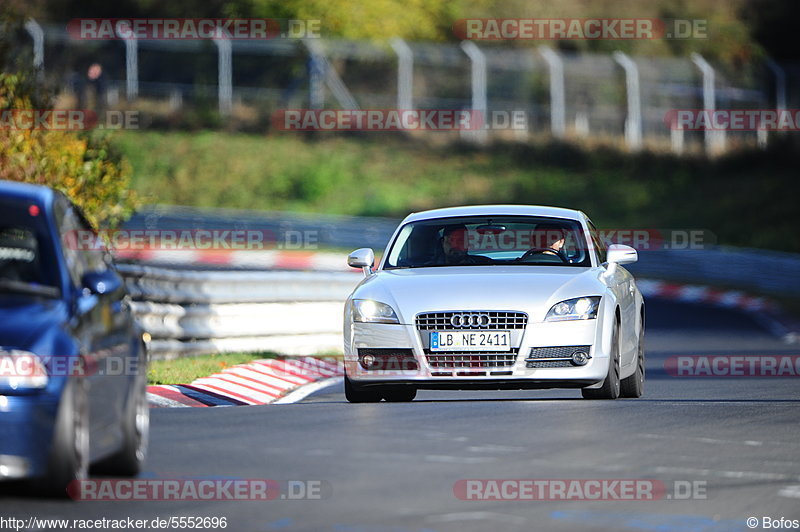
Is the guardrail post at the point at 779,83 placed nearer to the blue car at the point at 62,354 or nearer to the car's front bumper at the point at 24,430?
the blue car at the point at 62,354

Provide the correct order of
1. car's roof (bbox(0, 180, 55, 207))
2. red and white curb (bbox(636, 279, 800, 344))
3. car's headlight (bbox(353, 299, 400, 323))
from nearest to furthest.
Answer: car's roof (bbox(0, 180, 55, 207)), car's headlight (bbox(353, 299, 400, 323)), red and white curb (bbox(636, 279, 800, 344))

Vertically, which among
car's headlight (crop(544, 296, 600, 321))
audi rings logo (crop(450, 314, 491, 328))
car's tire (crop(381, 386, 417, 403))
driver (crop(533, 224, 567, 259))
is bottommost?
car's tire (crop(381, 386, 417, 403))

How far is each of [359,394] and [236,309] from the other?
6333mm

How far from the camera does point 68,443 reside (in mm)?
7828

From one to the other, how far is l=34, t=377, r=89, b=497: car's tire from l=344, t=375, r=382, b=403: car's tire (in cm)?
544

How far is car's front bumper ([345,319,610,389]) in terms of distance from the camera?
42.3 feet

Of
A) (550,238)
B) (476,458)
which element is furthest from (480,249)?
(476,458)

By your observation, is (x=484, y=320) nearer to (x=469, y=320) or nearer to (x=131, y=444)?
(x=469, y=320)

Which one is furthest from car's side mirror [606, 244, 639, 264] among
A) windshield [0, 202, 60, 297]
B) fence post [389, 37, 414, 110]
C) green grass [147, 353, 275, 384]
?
fence post [389, 37, 414, 110]

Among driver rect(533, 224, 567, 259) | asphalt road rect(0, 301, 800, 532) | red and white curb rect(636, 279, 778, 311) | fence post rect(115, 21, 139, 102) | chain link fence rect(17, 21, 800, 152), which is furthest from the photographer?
chain link fence rect(17, 21, 800, 152)

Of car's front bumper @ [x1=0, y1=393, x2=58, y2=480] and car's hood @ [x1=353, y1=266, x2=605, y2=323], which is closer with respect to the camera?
car's front bumper @ [x1=0, y1=393, x2=58, y2=480]

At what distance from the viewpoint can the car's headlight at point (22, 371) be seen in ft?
25.0

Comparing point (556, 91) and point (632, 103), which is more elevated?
point (556, 91)

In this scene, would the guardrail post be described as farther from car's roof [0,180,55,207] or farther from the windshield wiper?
the windshield wiper
